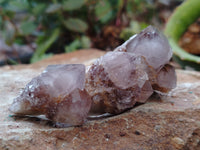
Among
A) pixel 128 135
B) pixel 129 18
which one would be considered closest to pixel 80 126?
pixel 128 135

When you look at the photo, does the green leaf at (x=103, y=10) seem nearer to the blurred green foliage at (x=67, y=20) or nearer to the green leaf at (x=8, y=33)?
the blurred green foliage at (x=67, y=20)

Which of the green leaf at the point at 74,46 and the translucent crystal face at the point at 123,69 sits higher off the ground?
the green leaf at the point at 74,46

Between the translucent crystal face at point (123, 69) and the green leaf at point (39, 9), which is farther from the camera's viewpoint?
the green leaf at point (39, 9)

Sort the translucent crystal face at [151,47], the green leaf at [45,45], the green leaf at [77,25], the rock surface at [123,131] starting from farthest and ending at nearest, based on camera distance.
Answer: the green leaf at [45,45]
the green leaf at [77,25]
the translucent crystal face at [151,47]
the rock surface at [123,131]

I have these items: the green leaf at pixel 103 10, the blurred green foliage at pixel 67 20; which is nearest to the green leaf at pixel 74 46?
the blurred green foliage at pixel 67 20

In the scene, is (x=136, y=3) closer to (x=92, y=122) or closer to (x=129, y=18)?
(x=129, y=18)

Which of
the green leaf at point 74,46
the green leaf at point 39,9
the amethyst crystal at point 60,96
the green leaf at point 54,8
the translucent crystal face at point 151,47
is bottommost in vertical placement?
the amethyst crystal at point 60,96

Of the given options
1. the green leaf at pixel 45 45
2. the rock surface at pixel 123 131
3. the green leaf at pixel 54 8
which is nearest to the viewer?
the rock surface at pixel 123 131
